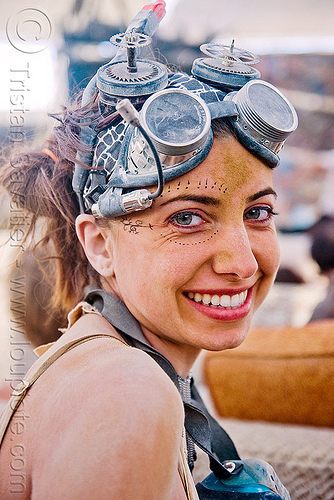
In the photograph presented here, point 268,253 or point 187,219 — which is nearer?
point 187,219

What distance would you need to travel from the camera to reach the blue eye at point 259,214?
62.9 inches

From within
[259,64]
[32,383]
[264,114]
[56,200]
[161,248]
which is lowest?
[259,64]

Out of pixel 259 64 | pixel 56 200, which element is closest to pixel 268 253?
pixel 56 200

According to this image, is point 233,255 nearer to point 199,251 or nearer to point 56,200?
point 199,251

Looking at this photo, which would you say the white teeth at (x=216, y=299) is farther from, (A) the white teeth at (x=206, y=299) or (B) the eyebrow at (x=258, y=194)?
(B) the eyebrow at (x=258, y=194)

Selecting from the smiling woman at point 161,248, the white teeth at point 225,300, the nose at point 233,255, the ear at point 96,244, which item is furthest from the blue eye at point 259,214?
the ear at point 96,244

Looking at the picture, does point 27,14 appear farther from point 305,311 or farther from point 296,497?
point 305,311

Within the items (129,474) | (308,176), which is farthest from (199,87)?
(308,176)

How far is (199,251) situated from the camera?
146 cm

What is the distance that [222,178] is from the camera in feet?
4.84

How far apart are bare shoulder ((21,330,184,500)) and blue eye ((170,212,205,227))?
1.45 ft

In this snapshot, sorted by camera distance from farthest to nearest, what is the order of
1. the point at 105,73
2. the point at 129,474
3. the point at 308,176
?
the point at 308,176 < the point at 105,73 < the point at 129,474

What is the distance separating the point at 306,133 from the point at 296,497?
20.7 feet

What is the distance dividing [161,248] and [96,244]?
0.31m
